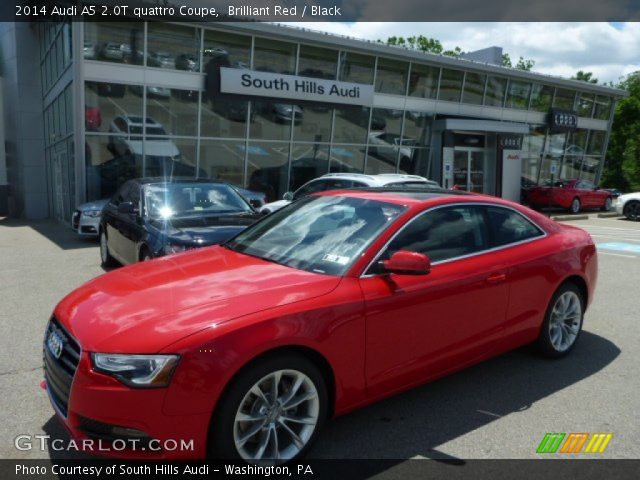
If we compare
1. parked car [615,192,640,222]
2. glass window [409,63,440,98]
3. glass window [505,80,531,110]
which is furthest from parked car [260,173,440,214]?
glass window [505,80,531,110]

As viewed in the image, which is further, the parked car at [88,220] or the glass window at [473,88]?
the glass window at [473,88]

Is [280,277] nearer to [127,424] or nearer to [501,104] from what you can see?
[127,424]

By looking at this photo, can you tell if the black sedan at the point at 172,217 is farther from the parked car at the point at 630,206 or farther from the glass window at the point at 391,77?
the parked car at the point at 630,206

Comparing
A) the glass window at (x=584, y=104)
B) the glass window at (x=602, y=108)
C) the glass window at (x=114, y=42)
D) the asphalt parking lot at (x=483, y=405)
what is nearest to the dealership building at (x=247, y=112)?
the glass window at (x=114, y=42)

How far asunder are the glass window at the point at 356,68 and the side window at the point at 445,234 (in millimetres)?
16441

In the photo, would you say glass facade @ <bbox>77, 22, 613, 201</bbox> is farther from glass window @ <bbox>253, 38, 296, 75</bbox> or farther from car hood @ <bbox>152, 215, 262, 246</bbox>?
car hood @ <bbox>152, 215, 262, 246</bbox>

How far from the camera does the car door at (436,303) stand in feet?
11.0

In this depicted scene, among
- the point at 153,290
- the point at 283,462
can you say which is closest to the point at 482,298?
the point at 283,462

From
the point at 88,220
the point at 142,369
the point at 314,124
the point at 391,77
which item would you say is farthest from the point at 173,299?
the point at 391,77

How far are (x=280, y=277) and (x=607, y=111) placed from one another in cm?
3267

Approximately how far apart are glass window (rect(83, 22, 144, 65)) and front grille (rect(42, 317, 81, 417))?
1347cm

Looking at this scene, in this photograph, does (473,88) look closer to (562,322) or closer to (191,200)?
(191,200)

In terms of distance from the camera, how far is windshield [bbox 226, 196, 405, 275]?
11.7 feet

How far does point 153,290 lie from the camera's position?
332 centimetres
